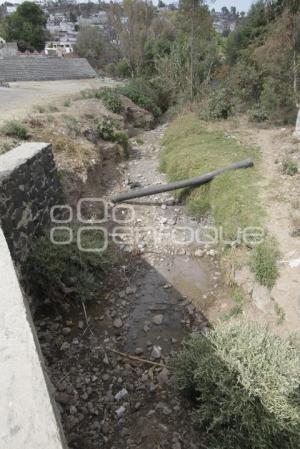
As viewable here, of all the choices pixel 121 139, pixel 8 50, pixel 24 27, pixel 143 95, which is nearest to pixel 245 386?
pixel 121 139

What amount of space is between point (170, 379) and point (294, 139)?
282 inches

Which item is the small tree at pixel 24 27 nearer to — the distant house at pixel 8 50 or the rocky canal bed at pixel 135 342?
the distant house at pixel 8 50

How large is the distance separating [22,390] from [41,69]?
→ 22.7 meters

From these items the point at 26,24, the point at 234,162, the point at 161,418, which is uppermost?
the point at 26,24

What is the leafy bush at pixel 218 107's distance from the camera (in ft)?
34.4

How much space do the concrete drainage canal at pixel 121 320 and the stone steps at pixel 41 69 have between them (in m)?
17.3

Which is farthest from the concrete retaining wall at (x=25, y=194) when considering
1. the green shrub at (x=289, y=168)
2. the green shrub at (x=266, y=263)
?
the green shrub at (x=289, y=168)

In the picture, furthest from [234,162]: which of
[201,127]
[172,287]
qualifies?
[172,287]

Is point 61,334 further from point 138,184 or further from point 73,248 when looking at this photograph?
point 138,184

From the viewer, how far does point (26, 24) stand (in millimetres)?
38156

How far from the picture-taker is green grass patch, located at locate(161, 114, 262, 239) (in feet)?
17.5

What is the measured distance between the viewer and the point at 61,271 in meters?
4.06

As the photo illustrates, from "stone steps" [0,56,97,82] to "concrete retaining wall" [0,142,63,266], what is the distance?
16.6 metres

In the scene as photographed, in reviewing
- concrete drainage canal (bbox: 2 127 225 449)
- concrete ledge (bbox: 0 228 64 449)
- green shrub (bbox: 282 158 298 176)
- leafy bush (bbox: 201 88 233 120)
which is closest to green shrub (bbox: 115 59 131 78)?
leafy bush (bbox: 201 88 233 120)
